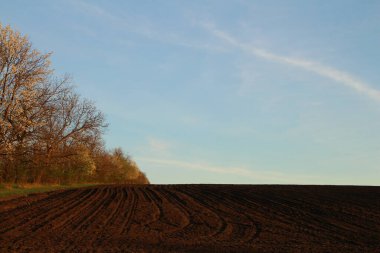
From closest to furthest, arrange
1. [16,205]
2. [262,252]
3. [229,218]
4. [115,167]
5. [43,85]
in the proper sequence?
[262,252]
[229,218]
[16,205]
[43,85]
[115,167]

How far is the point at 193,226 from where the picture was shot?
64.6 ft

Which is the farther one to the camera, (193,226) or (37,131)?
(37,131)

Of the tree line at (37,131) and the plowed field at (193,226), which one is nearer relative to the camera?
the plowed field at (193,226)

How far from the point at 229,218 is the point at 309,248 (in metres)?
8.38

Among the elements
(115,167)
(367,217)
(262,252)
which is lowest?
(262,252)

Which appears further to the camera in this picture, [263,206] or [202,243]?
[263,206]

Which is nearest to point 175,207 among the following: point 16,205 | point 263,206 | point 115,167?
point 263,206

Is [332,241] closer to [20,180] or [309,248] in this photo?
[309,248]

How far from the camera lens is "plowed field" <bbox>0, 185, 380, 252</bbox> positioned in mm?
14641

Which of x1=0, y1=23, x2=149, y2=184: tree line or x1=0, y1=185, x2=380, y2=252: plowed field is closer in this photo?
x1=0, y1=185, x2=380, y2=252: plowed field

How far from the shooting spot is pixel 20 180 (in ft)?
184

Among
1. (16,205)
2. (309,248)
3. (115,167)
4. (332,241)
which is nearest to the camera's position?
(309,248)

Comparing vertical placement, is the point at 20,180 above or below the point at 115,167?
below

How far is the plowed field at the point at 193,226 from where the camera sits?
14.6 metres
